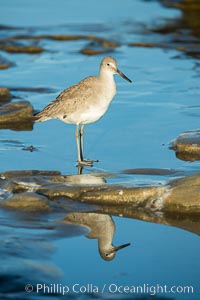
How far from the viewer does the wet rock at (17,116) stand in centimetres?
1248

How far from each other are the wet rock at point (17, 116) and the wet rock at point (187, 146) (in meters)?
2.38

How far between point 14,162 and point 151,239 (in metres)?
2.95

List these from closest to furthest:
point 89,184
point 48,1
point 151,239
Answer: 1. point 151,239
2. point 89,184
3. point 48,1

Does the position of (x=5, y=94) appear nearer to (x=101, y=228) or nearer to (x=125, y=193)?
(x=125, y=193)

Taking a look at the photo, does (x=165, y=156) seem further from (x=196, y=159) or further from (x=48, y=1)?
(x=48, y=1)

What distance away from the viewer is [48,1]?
24938mm

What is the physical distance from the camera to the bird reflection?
7814 mm

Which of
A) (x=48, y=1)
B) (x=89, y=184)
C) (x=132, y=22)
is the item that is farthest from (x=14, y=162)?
(x=48, y=1)

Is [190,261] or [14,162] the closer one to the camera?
[190,261]

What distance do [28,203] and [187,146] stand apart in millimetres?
2854
